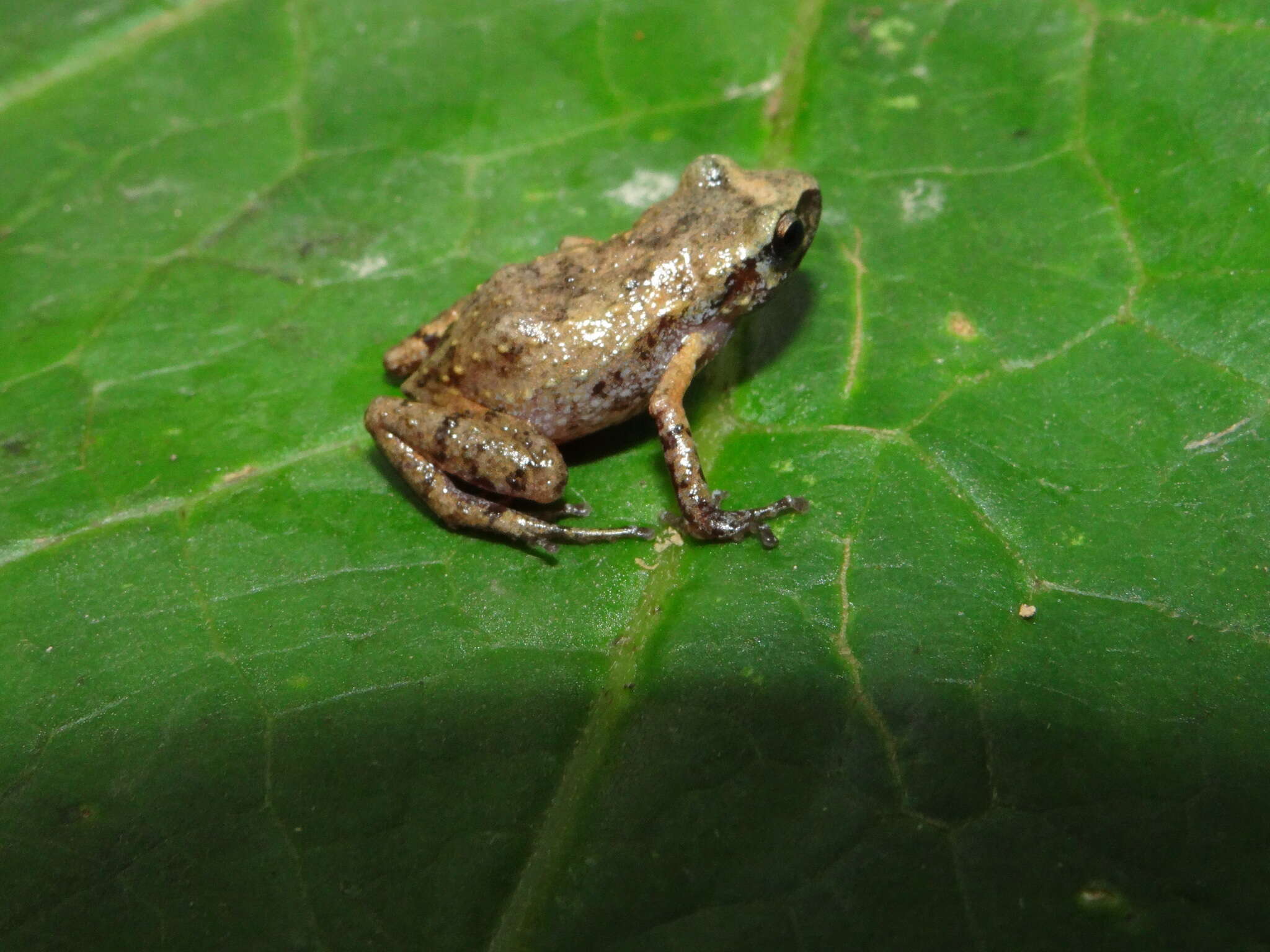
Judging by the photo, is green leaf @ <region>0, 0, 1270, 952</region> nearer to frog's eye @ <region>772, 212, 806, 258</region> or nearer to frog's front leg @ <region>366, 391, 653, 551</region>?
frog's front leg @ <region>366, 391, 653, 551</region>

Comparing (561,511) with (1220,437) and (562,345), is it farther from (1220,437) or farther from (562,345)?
(1220,437)

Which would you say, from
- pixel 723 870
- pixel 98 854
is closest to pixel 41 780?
pixel 98 854

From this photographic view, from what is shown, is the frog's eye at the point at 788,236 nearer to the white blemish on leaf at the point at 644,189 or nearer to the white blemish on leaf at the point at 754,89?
the white blemish on leaf at the point at 644,189

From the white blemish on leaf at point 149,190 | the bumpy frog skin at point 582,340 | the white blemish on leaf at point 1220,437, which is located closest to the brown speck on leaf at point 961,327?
the bumpy frog skin at point 582,340

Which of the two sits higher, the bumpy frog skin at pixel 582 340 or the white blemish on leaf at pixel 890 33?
the white blemish on leaf at pixel 890 33

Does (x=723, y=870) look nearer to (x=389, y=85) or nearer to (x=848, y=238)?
(x=848, y=238)

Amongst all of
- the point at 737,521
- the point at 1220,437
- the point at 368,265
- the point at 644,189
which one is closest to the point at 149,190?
the point at 368,265
